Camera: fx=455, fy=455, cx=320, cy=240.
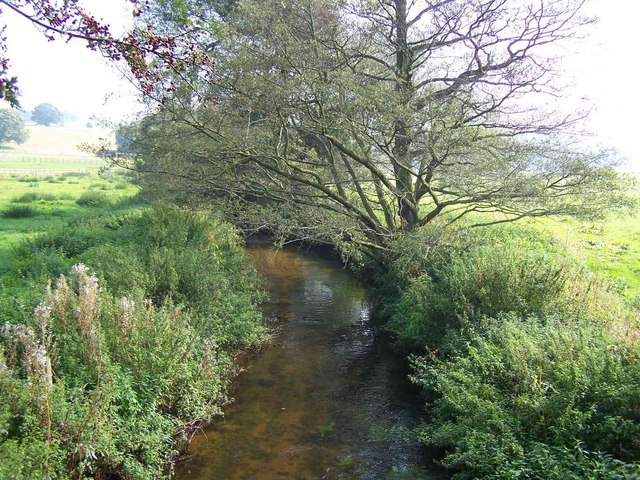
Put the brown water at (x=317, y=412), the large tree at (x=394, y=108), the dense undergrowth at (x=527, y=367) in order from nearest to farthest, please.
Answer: the dense undergrowth at (x=527, y=367) → the brown water at (x=317, y=412) → the large tree at (x=394, y=108)

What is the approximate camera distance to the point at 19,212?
23.2 m

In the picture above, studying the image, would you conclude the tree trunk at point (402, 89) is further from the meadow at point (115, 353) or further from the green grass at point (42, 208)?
the green grass at point (42, 208)

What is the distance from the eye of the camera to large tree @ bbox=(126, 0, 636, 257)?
11.2m

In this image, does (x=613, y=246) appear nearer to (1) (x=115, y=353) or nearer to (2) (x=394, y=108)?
(2) (x=394, y=108)

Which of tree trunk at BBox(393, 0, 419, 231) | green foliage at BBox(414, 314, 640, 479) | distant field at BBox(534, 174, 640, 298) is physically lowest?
green foliage at BBox(414, 314, 640, 479)

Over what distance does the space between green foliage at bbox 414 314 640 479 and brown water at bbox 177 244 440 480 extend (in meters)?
1.06

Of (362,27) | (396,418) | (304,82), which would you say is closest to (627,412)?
(396,418)

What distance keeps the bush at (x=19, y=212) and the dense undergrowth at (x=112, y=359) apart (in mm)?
12215

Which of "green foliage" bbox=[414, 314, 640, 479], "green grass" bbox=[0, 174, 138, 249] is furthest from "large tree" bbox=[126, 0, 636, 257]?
"green grass" bbox=[0, 174, 138, 249]

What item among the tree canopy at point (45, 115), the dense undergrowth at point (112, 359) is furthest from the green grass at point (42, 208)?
the tree canopy at point (45, 115)

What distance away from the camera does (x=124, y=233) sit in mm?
14852

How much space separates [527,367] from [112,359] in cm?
616

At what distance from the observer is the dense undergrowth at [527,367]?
5.36m

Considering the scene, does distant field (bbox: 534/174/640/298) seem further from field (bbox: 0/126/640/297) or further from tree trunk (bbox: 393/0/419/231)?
tree trunk (bbox: 393/0/419/231)
